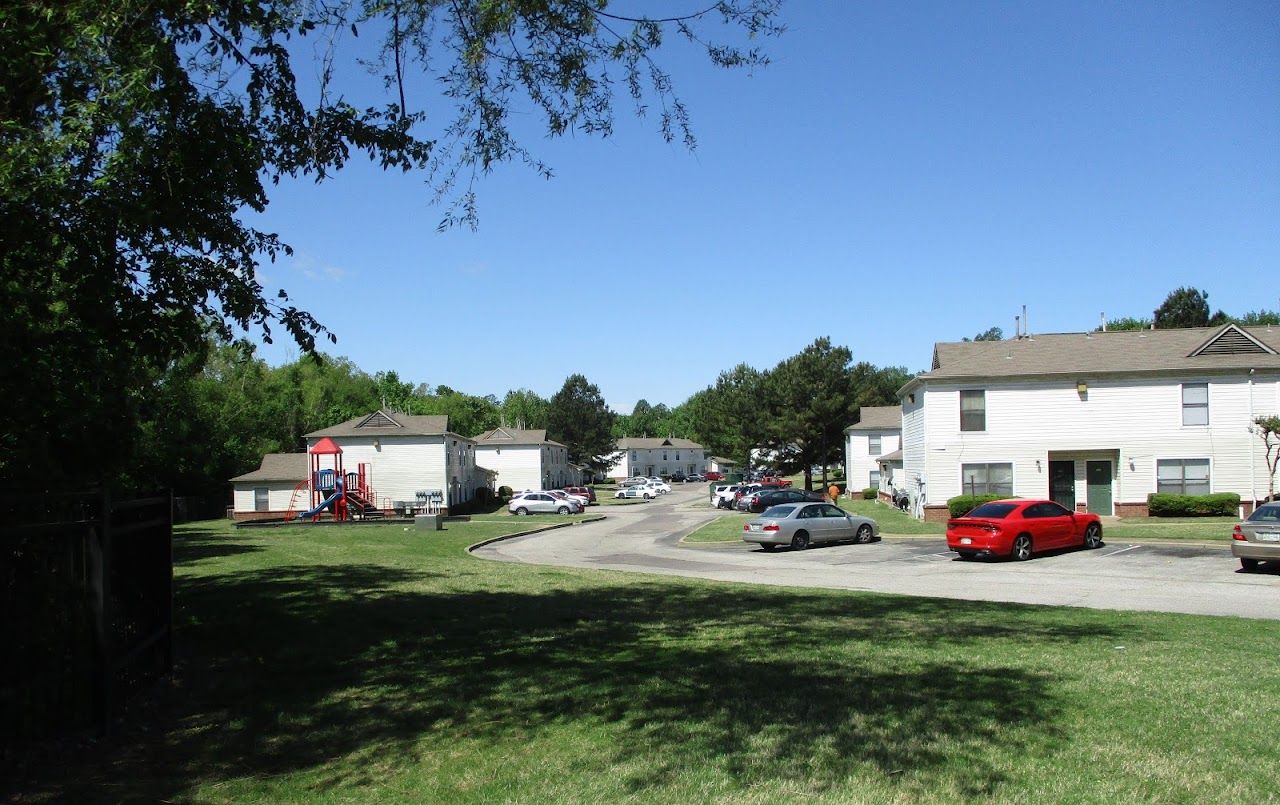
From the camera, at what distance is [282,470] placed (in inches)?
2283

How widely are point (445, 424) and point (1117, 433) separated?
3744 cm

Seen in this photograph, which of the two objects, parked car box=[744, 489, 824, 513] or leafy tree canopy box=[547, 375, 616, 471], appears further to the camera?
leafy tree canopy box=[547, 375, 616, 471]

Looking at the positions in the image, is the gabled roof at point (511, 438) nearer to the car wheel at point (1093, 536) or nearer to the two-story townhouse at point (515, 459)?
the two-story townhouse at point (515, 459)

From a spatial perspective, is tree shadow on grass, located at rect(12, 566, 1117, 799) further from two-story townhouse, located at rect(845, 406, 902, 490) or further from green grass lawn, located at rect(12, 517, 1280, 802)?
two-story townhouse, located at rect(845, 406, 902, 490)

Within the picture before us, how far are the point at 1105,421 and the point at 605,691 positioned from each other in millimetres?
33326

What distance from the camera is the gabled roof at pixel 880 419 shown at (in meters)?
63.1

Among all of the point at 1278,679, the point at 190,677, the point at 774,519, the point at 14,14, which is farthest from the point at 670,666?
the point at 774,519

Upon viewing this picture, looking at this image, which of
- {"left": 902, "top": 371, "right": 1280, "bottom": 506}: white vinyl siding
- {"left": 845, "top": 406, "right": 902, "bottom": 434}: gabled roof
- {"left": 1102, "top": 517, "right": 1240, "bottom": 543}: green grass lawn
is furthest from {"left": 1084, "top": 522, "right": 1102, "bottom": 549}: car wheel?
{"left": 845, "top": 406, "right": 902, "bottom": 434}: gabled roof

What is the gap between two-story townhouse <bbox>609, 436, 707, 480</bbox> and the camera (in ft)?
480

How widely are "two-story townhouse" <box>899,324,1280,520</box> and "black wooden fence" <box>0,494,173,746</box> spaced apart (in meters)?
32.5

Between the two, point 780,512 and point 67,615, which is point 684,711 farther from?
point 780,512

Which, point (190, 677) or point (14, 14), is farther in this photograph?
point (190, 677)

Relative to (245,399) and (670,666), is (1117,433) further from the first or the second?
(245,399)

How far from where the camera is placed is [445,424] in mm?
58656
